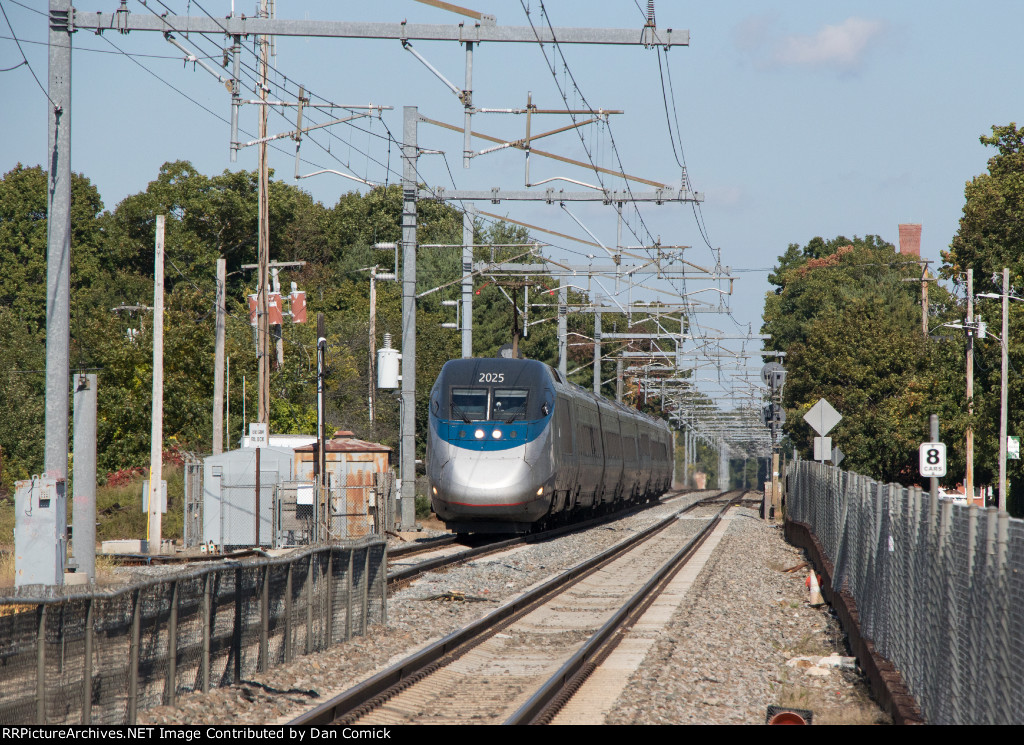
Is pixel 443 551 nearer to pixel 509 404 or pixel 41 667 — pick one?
pixel 509 404

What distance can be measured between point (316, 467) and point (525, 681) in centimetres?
1632

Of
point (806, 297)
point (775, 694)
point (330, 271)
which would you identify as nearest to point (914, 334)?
A: point (806, 297)

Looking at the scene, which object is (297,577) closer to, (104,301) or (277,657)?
(277,657)

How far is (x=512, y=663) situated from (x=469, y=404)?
554 inches

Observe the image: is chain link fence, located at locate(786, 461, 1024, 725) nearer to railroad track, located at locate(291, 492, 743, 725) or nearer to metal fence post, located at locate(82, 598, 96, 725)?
railroad track, located at locate(291, 492, 743, 725)

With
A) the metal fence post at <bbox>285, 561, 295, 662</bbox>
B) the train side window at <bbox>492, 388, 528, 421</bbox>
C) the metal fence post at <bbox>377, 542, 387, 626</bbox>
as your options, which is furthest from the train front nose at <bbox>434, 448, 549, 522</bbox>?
the metal fence post at <bbox>285, 561, 295, 662</bbox>

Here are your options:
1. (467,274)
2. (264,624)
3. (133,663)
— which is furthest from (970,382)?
(133,663)

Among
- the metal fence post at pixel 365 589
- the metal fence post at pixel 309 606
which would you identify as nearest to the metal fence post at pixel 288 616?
the metal fence post at pixel 309 606

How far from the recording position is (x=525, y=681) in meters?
11.2

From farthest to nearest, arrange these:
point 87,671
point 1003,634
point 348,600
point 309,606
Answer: point 348,600 < point 309,606 < point 87,671 < point 1003,634

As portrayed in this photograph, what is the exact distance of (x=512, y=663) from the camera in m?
12.4

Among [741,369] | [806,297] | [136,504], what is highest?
[806,297]

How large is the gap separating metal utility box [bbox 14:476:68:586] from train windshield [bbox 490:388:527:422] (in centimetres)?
1303

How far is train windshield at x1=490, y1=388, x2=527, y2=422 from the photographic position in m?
26.1
